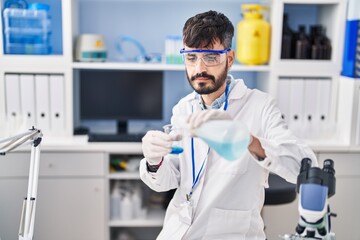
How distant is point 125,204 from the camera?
8.83 ft

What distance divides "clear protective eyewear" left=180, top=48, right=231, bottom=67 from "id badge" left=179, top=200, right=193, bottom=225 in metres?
0.49

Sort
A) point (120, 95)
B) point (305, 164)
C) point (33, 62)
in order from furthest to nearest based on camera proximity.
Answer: point (120, 95) → point (33, 62) → point (305, 164)

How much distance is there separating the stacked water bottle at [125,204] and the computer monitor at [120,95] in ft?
1.26

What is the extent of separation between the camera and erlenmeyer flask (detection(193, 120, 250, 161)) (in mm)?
1069

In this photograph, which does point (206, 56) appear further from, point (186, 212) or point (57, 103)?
point (57, 103)

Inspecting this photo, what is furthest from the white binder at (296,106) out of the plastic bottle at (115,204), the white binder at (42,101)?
the white binder at (42,101)

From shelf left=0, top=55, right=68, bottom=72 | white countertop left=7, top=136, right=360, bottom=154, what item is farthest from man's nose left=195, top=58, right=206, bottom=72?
shelf left=0, top=55, right=68, bottom=72

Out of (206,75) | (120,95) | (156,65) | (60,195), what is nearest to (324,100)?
(156,65)

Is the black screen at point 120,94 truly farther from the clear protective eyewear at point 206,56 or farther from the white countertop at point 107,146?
the clear protective eyewear at point 206,56

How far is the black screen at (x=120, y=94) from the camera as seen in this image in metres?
2.88

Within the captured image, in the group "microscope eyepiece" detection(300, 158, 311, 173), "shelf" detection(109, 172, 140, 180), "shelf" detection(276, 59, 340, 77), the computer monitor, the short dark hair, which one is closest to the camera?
"microscope eyepiece" detection(300, 158, 311, 173)

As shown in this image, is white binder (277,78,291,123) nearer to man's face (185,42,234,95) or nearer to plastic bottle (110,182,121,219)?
plastic bottle (110,182,121,219)

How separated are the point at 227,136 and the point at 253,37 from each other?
5.71ft

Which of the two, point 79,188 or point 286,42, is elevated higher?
point 286,42
